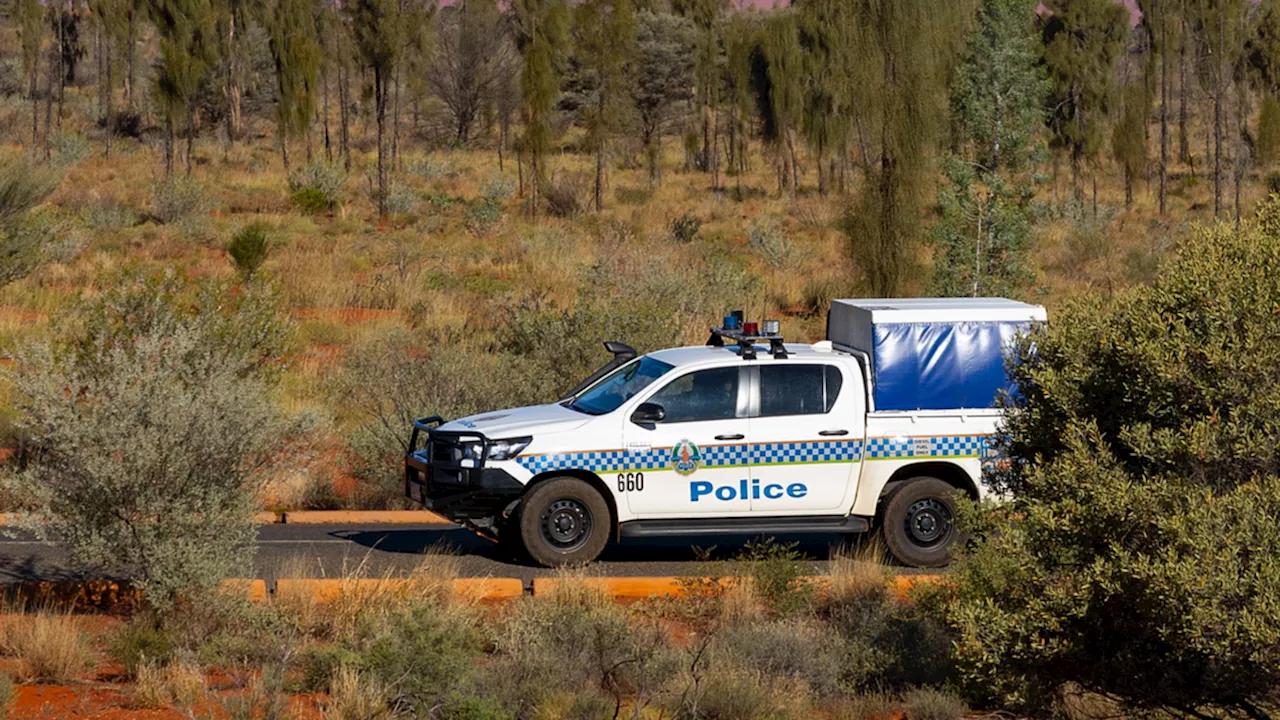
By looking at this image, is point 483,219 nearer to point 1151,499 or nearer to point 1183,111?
point 1151,499

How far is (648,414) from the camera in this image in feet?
36.4

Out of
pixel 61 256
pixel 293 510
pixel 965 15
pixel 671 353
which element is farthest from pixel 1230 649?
pixel 61 256

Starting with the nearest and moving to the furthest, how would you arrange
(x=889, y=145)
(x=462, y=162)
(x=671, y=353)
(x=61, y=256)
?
(x=671, y=353) → (x=889, y=145) → (x=61, y=256) → (x=462, y=162)

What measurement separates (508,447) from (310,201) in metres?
32.9

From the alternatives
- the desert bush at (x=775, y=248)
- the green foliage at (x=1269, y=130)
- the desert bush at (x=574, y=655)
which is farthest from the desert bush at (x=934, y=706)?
the green foliage at (x=1269, y=130)

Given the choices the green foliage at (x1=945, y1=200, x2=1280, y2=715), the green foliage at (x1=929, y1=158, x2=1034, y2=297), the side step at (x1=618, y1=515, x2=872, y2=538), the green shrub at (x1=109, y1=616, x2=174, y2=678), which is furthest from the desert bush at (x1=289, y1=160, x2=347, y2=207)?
the green foliage at (x1=945, y1=200, x2=1280, y2=715)

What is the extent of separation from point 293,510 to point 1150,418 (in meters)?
9.38

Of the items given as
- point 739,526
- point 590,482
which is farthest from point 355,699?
point 739,526

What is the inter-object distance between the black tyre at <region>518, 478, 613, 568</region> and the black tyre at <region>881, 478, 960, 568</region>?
7.14ft

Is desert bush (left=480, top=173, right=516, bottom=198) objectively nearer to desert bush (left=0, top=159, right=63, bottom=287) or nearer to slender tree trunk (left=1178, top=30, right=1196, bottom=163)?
slender tree trunk (left=1178, top=30, right=1196, bottom=163)

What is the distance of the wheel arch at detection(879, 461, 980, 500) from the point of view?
11492 mm

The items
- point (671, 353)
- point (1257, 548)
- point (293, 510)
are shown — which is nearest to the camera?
point (1257, 548)

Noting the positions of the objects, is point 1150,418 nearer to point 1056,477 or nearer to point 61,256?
point 1056,477

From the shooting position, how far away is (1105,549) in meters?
6.60
